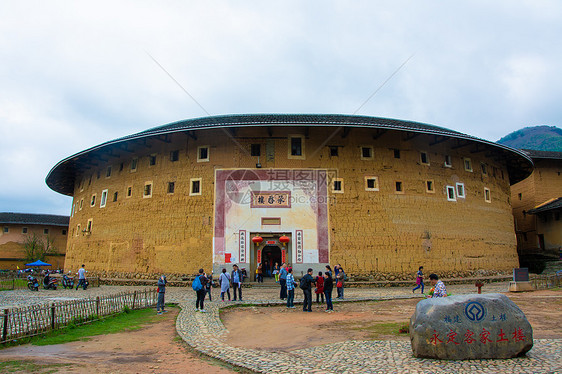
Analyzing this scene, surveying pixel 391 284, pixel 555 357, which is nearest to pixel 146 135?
pixel 391 284

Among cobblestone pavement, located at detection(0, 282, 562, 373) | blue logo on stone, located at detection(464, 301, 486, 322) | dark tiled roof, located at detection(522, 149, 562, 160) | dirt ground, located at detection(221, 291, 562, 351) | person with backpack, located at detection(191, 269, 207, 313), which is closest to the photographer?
cobblestone pavement, located at detection(0, 282, 562, 373)

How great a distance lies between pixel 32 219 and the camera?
42562 mm

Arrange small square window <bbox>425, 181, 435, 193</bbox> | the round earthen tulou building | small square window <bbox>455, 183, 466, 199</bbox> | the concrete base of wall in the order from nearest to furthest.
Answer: the concrete base of wall
the round earthen tulou building
small square window <bbox>425, 181, 435, 193</bbox>
small square window <bbox>455, 183, 466, 199</bbox>

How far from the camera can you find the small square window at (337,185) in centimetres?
2191

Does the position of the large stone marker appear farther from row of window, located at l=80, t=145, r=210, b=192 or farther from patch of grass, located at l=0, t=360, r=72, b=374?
row of window, located at l=80, t=145, r=210, b=192

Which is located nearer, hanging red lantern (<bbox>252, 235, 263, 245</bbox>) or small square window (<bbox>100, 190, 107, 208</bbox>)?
hanging red lantern (<bbox>252, 235, 263, 245</bbox>)

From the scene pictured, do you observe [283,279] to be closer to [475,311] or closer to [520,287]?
[475,311]

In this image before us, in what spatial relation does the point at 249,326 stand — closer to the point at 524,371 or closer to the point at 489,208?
the point at 524,371

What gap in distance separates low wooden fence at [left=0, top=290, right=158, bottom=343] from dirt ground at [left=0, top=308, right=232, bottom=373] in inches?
22.5

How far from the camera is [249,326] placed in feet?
31.6

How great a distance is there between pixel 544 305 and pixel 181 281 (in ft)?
52.1

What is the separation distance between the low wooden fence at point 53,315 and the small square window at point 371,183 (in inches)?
559

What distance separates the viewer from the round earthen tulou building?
2114 centimetres

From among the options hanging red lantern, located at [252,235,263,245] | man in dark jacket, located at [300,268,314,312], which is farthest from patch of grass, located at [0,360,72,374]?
hanging red lantern, located at [252,235,263,245]
